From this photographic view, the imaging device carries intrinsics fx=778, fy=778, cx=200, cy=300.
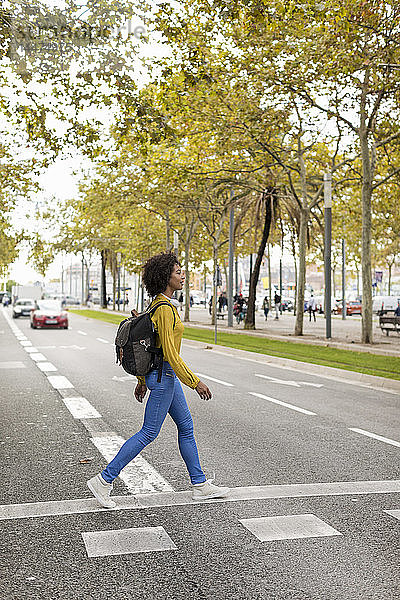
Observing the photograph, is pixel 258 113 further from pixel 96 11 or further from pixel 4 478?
pixel 4 478

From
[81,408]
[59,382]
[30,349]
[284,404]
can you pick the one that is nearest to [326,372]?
[284,404]

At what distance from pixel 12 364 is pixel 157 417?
13.3 metres

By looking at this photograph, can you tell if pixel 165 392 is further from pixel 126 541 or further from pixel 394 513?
pixel 394 513

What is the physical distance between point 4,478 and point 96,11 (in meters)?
7.75

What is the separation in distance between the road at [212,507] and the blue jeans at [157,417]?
34 centimetres

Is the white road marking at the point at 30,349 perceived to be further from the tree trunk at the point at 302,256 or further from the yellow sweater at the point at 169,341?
the yellow sweater at the point at 169,341

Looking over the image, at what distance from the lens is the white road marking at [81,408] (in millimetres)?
10005

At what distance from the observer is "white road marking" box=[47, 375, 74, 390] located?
13.4 meters

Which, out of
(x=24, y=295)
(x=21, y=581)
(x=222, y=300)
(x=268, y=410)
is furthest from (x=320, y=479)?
(x=24, y=295)

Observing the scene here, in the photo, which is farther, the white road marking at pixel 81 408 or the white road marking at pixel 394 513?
the white road marking at pixel 81 408

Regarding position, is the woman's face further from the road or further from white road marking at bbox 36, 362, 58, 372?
white road marking at bbox 36, 362, 58, 372

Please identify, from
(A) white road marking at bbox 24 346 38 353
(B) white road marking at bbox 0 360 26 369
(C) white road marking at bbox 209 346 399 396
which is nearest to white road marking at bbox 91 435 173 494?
(C) white road marking at bbox 209 346 399 396

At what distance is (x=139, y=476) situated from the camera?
657 cm

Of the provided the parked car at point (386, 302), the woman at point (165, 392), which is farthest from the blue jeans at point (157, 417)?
the parked car at point (386, 302)
